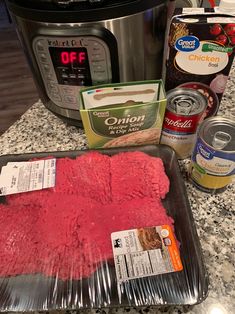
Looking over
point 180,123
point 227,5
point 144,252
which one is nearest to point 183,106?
point 180,123

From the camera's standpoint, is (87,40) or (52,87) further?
(52,87)

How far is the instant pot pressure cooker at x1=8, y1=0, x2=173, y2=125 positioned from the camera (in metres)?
0.43

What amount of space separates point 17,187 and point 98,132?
7.6 inches

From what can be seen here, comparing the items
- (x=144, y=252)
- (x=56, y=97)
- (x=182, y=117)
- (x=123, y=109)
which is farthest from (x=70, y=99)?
(x=144, y=252)

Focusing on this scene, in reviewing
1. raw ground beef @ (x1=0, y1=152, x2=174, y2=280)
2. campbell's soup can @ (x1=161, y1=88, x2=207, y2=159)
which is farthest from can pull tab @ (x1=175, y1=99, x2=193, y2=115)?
raw ground beef @ (x1=0, y1=152, x2=174, y2=280)

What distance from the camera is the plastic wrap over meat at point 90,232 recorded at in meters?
0.42

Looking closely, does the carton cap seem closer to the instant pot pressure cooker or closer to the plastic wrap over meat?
the instant pot pressure cooker

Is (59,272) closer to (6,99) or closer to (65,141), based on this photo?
(65,141)

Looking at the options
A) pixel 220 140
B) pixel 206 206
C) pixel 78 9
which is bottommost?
pixel 206 206

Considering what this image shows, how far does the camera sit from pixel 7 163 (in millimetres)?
576

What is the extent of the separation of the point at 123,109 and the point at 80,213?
0.21 meters

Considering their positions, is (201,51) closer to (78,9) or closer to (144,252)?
(78,9)

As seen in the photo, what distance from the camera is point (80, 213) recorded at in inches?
18.8

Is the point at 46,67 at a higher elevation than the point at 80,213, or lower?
higher
